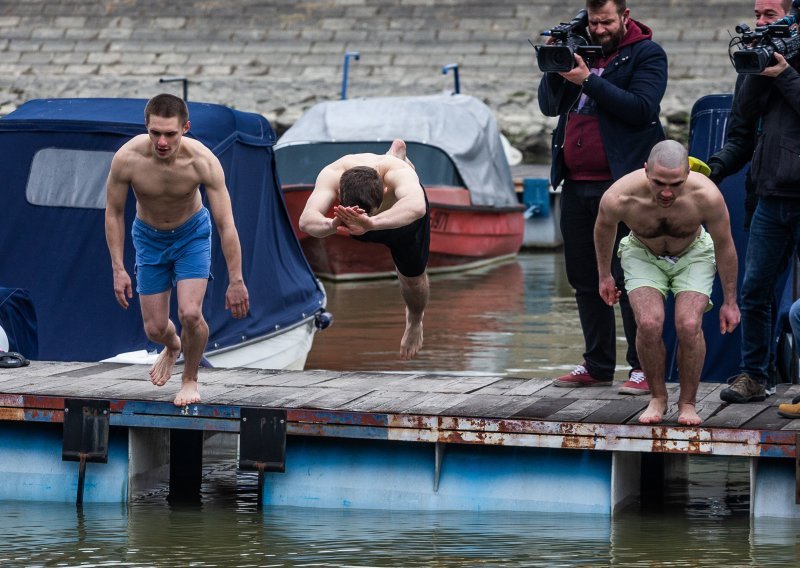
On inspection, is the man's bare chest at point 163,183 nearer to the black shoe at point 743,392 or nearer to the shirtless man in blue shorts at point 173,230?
the shirtless man in blue shorts at point 173,230

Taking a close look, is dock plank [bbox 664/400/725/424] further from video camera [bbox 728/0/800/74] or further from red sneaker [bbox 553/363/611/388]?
video camera [bbox 728/0/800/74]

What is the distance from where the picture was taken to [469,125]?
2364 centimetres

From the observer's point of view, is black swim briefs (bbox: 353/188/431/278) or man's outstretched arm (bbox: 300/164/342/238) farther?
black swim briefs (bbox: 353/188/431/278)

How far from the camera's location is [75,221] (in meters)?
12.3

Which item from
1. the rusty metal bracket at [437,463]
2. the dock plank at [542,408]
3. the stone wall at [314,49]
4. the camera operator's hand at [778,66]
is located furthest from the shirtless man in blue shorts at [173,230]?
the stone wall at [314,49]

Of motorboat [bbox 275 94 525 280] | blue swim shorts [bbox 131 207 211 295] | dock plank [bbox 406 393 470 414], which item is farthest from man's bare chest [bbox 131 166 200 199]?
motorboat [bbox 275 94 525 280]

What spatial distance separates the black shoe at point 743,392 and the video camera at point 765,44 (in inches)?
71.1

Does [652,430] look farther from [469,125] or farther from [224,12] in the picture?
[224,12]

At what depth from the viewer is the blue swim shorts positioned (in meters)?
9.23

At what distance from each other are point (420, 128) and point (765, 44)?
1450cm

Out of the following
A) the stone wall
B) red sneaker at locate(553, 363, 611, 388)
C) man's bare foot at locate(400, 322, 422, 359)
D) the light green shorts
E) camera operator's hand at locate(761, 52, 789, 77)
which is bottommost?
red sneaker at locate(553, 363, 611, 388)

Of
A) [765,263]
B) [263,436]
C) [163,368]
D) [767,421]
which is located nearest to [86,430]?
[163,368]

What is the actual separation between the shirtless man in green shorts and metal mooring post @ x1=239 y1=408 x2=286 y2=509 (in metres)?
1.93

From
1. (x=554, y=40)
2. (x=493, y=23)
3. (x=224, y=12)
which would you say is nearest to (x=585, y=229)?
(x=554, y=40)
